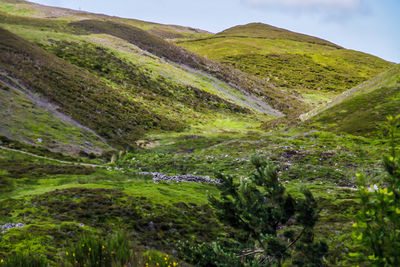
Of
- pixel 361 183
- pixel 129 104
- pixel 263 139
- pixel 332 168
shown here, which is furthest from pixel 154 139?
pixel 361 183

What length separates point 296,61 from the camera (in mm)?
137500

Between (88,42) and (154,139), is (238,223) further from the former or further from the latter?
(88,42)

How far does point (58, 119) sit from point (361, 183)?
116ft

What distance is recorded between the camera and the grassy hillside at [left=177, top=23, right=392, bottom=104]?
117200 mm

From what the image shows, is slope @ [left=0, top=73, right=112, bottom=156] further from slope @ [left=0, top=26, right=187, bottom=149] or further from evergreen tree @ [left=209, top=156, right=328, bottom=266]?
evergreen tree @ [left=209, top=156, right=328, bottom=266]

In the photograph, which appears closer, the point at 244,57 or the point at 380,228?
the point at 380,228

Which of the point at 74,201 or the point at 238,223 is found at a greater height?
the point at 238,223

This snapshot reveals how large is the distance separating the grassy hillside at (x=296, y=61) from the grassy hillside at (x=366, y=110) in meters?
57.2

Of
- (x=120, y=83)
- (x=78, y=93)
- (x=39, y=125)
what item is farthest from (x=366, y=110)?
(x=120, y=83)

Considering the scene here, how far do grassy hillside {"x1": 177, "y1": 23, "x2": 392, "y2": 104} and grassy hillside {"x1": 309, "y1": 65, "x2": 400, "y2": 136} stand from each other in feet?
188

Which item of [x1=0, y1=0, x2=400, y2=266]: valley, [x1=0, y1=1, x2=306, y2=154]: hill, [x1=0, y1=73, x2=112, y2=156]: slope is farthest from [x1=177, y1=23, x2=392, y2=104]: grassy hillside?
[x1=0, y1=73, x2=112, y2=156]: slope

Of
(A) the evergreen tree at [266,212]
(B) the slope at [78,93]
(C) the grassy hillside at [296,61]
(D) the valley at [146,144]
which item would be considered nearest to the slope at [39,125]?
(D) the valley at [146,144]

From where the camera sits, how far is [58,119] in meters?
35.4

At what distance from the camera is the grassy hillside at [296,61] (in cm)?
11720
